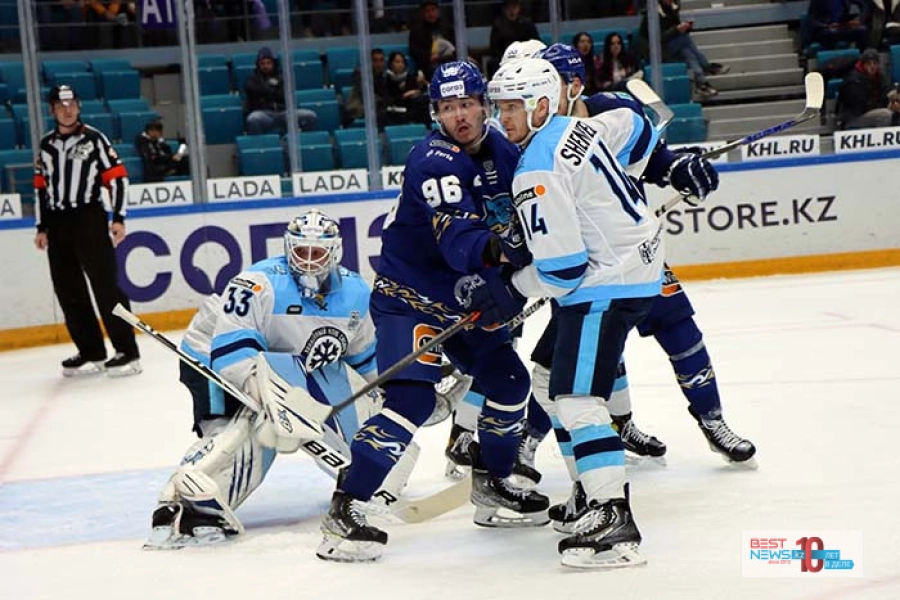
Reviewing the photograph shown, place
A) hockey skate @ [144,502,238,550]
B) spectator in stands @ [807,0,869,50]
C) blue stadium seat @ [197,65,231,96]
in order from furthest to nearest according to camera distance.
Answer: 1. spectator in stands @ [807,0,869,50]
2. blue stadium seat @ [197,65,231,96]
3. hockey skate @ [144,502,238,550]

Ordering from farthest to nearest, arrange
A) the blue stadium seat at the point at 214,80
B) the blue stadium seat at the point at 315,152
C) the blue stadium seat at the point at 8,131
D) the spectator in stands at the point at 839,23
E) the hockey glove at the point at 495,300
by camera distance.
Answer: the spectator in stands at the point at 839,23
the blue stadium seat at the point at 315,152
the blue stadium seat at the point at 214,80
the blue stadium seat at the point at 8,131
the hockey glove at the point at 495,300

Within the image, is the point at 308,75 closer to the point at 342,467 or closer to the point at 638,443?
the point at 638,443

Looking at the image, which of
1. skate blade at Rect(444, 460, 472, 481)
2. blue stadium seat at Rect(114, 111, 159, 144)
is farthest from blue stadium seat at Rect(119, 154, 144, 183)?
skate blade at Rect(444, 460, 472, 481)

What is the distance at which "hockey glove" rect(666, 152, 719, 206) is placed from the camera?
3.81 meters

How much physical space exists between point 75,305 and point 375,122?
228 centimetres

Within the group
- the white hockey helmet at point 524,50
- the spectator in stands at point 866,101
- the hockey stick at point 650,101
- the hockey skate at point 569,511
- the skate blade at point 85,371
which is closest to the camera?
the hockey skate at point 569,511

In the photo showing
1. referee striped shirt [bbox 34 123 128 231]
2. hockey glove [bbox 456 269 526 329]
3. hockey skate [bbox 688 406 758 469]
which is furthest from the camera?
referee striped shirt [bbox 34 123 128 231]

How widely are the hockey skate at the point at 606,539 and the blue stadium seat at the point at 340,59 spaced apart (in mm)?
5492

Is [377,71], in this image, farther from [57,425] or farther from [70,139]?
[57,425]

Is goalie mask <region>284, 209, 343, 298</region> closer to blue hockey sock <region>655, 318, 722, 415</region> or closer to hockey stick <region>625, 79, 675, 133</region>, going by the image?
blue hockey sock <region>655, 318, 722, 415</region>

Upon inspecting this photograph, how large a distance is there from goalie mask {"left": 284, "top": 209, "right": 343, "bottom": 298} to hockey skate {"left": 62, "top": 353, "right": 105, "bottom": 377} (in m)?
3.10

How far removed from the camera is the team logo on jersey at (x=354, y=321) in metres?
3.81

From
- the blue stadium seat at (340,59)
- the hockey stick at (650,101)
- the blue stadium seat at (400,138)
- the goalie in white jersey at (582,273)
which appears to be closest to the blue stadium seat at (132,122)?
the blue stadium seat at (340,59)

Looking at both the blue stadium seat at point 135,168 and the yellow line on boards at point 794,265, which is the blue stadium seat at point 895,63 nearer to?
the yellow line on boards at point 794,265
